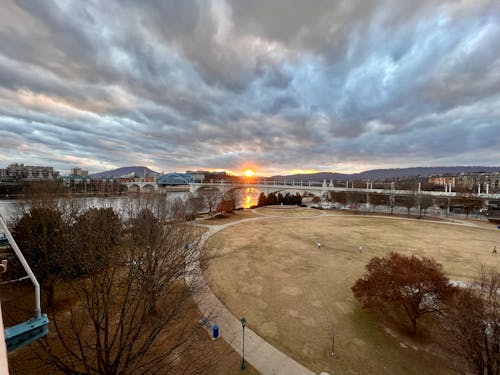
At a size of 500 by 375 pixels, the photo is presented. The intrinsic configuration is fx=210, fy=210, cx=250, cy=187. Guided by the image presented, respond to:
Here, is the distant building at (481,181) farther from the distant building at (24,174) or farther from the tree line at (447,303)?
the distant building at (24,174)

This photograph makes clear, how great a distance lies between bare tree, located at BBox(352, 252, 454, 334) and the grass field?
4.73 feet

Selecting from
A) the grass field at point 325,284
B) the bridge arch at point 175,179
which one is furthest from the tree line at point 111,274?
the bridge arch at point 175,179

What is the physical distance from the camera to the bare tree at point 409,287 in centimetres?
1121

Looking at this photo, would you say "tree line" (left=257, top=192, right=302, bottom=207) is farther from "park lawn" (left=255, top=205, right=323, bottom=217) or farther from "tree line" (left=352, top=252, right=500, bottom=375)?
"tree line" (left=352, top=252, right=500, bottom=375)

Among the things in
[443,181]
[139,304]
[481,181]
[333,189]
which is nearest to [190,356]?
[139,304]

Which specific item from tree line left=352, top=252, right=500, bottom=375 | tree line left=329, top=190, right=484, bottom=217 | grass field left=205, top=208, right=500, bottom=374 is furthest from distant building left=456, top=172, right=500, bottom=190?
tree line left=352, top=252, right=500, bottom=375

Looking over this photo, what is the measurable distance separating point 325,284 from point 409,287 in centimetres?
610

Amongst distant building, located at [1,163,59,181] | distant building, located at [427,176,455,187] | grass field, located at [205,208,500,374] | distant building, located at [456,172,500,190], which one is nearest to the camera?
grass field, located at [205,208,500,374]

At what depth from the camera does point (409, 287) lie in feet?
37.7

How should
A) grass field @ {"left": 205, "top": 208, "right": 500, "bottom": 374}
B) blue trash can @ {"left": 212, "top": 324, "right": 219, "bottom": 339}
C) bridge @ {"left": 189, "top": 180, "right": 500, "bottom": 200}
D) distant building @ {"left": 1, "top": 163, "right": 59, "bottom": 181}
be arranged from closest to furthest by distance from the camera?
grass field @ {"left": 205, "top": 208, "right": 500, "bottom": 374} → blue trash can @ {"left": 212, "top": 324, "right": 219, "bottom": 339} → bridge @ {"left": 189, "top": 180, "right": 500, "bottom": 200} → distant building @ {"left": 1, "top": 163, "right": 59, "bottom": 181}

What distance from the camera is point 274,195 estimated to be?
7019 centimetres

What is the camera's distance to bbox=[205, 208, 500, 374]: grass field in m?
10.2

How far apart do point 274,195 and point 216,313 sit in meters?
58.7

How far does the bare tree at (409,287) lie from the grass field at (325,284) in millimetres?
1443
